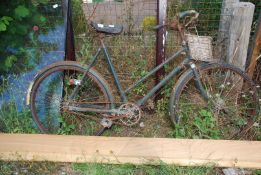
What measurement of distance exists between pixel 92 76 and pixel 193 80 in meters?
1.28

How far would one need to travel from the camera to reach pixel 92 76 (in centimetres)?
450

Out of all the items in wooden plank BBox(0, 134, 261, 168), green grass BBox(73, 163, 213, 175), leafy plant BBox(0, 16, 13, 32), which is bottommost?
green grass BBox(73, 163, 213, 175)

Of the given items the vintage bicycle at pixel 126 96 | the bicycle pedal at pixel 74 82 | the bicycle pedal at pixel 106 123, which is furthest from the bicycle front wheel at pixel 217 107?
the bicycle pedal at pixel 74 82

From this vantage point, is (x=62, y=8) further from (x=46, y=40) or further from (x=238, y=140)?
(x=238, y=140)

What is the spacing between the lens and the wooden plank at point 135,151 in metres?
4.19

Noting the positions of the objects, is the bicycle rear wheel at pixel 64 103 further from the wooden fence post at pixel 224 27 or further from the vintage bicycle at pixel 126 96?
the wooden fence post at pixel 224 27

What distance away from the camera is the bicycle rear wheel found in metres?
4.69

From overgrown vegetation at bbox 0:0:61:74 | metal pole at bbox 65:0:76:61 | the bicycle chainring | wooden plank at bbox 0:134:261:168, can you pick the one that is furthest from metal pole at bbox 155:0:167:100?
overgrown vegetation at bbox 0:0:61:74

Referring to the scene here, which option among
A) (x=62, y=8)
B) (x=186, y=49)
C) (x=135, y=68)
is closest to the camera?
(x=186, y=49)

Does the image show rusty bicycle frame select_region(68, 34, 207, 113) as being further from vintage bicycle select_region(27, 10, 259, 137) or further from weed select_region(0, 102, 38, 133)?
weed select_region(0, 102, 38, 133)

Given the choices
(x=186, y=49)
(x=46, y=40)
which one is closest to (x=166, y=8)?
(x=186, y=49)

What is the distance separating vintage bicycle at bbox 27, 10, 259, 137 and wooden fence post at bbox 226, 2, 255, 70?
0.90 feet

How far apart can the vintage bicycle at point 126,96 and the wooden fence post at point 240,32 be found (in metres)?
0.28

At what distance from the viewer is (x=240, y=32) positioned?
15.3 feet
